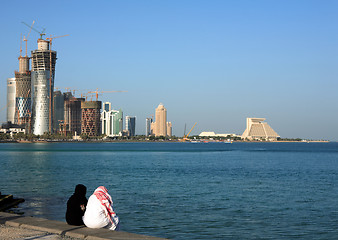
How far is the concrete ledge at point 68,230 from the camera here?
14383 millimetres

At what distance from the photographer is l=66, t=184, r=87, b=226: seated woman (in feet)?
51.3

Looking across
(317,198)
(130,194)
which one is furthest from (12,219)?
(317,198)

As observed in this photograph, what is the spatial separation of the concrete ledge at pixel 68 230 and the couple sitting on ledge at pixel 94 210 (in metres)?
0.25

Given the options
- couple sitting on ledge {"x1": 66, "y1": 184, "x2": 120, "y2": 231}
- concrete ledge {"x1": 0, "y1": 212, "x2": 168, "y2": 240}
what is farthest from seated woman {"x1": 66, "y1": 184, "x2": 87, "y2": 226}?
concrete ledge {"x1": 0, "y1": 212, "x2": 168, "y2": 240}

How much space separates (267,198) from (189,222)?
14.2m

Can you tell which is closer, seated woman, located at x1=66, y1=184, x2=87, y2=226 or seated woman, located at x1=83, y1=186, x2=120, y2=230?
seated woman, located at x1=83, y1=186, x2=120, y2=230

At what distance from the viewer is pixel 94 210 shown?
15.1 metres

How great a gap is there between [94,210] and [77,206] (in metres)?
0.90

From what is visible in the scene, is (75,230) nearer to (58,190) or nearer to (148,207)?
(148,207)

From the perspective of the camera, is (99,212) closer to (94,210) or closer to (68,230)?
(94,210)

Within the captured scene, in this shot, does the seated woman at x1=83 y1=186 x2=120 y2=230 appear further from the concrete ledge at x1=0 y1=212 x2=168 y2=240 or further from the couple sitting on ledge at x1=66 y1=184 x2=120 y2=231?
the concrete ledge at x1=0 y1=212 x2=168 y2=240

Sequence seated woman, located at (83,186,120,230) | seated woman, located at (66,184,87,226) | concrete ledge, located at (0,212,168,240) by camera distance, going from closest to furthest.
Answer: concrete ledge, located at (0,212,168,240) < seated woman, located at (83,186,120,230) < seated woman, located at (66,184,87,226)

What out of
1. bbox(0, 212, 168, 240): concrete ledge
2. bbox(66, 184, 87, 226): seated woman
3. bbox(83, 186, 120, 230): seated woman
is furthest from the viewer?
bbox(66, 184, 87, 226): seated woman

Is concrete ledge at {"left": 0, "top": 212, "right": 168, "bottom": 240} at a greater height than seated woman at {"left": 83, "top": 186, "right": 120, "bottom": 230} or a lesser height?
lesser
